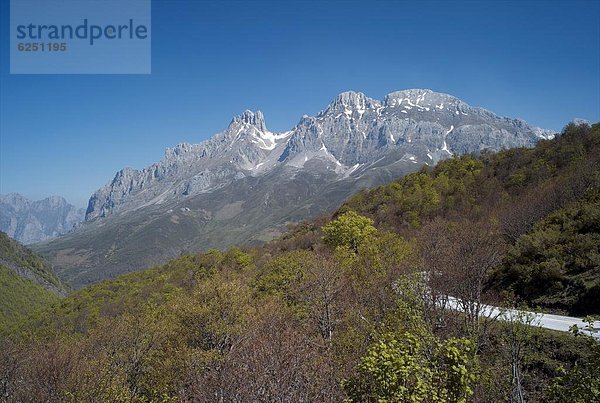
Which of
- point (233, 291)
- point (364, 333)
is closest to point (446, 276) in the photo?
point (364, 333)

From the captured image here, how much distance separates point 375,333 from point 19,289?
637 ft

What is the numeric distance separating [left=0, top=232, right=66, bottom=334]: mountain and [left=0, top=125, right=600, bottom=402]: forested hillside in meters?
115

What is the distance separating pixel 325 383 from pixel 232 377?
181 inches

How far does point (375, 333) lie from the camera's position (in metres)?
19.1

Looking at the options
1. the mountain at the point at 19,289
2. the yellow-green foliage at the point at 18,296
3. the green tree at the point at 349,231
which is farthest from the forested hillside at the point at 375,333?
the yellow-green foliage at the point at 18,296

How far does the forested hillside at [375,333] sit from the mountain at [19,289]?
115 metres

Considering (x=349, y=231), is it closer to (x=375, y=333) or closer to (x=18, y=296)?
(x=375, y=333)

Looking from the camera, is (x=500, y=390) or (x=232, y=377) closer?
(x=500, y=390)

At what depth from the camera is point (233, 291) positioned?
3631 cm

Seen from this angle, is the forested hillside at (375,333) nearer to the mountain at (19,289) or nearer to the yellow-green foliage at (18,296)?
the mountain at (19,289)

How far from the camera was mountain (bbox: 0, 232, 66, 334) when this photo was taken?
5635 inches

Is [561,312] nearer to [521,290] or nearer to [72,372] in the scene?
[521,290]

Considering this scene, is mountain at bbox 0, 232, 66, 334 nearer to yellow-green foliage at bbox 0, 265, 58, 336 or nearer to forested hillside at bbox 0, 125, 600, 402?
yellow-green foliage at bbox 0, 265, 58, 336

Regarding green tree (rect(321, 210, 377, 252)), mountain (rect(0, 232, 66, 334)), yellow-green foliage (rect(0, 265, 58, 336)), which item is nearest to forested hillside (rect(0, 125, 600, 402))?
green tree (rect(321, 210, 377, 252))
